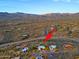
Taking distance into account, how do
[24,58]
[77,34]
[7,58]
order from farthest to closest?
[77,34] < [7,58] < [24,58]

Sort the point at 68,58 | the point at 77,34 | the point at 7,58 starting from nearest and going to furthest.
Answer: the point at 68,58, the point at 7,58, the point at 77,34

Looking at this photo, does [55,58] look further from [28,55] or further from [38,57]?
[28,55]

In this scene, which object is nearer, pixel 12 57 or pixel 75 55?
pixel 75 55

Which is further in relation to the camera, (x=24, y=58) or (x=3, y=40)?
(x=3, y=40)

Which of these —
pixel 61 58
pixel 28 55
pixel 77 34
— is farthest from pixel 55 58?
pixel 77 34

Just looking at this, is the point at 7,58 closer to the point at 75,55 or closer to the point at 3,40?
the point at 75,55

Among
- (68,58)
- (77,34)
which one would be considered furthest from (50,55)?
→ (77,34)

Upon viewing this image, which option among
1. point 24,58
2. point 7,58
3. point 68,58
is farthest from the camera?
point 7,58

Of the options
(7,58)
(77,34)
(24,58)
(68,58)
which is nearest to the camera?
(68,58)
